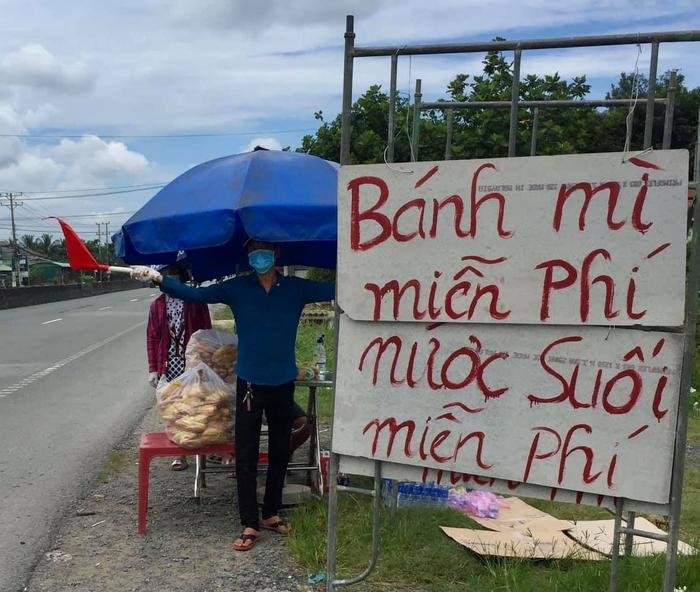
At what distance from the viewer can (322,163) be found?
461 centimetres

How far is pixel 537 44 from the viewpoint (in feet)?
8.68

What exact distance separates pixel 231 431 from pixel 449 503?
59.0 inches

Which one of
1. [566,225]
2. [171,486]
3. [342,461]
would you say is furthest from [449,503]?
[566,225]

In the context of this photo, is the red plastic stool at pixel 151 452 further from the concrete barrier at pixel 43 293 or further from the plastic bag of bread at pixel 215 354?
the concrete barrier at pixel 43 293

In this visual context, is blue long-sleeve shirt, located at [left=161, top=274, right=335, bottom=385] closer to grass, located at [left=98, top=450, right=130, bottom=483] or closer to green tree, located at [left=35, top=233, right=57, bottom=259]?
grass, located at [left=98, top=450, right=130, bottom=483]

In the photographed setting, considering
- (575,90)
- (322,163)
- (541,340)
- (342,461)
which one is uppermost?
(575,90)

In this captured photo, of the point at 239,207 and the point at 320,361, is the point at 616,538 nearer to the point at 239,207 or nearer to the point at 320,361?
the point at 239,207

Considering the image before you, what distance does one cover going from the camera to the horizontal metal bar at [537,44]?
99.4 inches

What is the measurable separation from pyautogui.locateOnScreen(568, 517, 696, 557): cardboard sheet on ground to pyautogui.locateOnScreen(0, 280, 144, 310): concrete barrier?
2254 cm

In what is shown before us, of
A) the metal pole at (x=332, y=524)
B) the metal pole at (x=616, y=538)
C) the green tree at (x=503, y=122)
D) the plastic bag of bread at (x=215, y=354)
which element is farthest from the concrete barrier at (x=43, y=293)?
the metal pole at (x=616, y=538)

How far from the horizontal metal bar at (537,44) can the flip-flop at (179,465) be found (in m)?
4.01

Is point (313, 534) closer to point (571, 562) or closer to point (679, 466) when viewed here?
point (571, 562)

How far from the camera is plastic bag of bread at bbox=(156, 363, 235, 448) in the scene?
4.41 m

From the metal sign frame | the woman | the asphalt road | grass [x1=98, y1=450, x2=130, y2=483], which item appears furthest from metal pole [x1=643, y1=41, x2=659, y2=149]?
→ grass [x1=98, y1=450, x2=130, y2=483]
